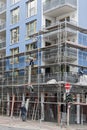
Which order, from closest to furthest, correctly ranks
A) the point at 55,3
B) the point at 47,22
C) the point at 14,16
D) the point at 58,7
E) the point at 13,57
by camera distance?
the point at 58,7
the point at 55,3
the point at 47,22
the point at 13,57
the point at 14,16

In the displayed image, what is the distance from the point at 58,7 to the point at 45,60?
5.58m

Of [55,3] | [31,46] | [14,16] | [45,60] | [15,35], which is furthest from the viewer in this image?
[14,16]

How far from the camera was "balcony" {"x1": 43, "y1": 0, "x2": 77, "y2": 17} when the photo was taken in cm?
3572

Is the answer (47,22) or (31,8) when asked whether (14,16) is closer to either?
(31,8)

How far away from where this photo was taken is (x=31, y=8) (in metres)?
39.9

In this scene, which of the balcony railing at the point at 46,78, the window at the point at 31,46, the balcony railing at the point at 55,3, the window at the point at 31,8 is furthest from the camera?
the window at the point at 31,8

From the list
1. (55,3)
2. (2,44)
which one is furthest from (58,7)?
(2,44)

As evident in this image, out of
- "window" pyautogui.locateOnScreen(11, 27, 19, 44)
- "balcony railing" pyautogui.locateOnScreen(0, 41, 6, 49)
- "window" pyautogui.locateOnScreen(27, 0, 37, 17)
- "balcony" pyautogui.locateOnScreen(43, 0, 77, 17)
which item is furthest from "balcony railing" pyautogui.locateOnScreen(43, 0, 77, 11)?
"balcony railing" pyautogui.locateOnScreen(0, 41, 6, 49)

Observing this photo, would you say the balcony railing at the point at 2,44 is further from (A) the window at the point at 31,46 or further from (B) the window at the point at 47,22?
(B) the window at the point at 47,22

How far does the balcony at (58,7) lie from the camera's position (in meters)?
35.7

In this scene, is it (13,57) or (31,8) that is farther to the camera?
(13,57)

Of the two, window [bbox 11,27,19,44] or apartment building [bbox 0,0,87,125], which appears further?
window [bbox 11,27,19,44]

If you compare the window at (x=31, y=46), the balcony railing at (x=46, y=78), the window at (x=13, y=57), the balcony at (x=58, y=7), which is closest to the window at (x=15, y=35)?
the window at (x=13, y=57)

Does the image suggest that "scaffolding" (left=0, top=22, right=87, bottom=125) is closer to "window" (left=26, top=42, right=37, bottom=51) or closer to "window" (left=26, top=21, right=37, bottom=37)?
"window" (left=26, top=42, right=37, bottom=51)
